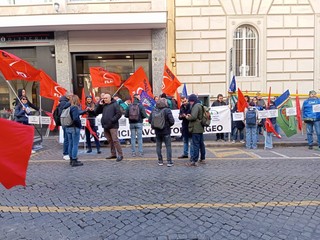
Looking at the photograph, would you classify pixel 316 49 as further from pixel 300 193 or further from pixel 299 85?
pixel 300 193

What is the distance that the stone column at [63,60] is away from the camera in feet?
43.3

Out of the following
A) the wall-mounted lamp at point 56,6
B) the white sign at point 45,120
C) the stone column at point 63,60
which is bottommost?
the white sign at point 45,120

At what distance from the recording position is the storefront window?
1380 centimetres

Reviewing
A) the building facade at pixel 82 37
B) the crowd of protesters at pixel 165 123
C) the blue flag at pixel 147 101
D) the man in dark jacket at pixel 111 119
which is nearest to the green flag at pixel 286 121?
the crowd of protesters at pixel 165 123

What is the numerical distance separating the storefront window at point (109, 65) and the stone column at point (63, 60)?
1.23ft

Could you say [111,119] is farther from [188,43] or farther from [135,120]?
[188,43]

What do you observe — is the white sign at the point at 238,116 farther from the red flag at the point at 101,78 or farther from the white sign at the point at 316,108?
the red flag at the point at 101,78

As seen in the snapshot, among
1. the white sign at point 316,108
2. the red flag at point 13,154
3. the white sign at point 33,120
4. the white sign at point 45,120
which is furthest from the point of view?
the white sign at point 45,120

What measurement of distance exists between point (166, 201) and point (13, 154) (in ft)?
7.60

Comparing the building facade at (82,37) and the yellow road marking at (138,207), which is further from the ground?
the building facade at (82,37)

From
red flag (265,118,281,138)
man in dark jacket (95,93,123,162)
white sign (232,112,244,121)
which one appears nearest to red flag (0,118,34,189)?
man in dark jacket (95,93,123,162)

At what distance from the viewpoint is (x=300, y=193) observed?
16.4 feet

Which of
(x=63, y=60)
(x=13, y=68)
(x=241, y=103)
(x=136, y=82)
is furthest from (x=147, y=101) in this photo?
(x=63, y=60)

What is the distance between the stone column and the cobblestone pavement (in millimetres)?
6666
